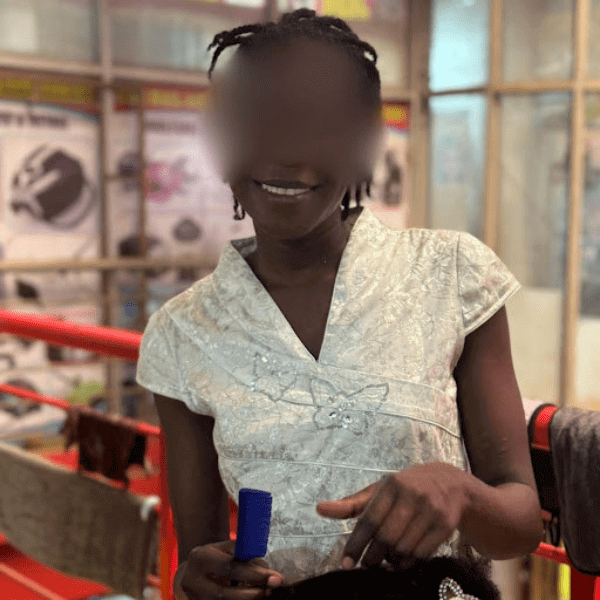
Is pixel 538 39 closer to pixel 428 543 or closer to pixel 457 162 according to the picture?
pixel 457 162

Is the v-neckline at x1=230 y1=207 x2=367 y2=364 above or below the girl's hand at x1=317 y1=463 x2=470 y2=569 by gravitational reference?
above

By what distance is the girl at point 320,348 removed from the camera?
83cm

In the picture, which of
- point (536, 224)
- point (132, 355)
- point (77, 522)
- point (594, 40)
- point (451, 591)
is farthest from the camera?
point (536, 224)

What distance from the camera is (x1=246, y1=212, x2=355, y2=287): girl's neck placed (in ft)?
3.04

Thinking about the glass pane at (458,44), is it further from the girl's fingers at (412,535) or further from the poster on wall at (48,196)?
the girl's fingers at (412,535)

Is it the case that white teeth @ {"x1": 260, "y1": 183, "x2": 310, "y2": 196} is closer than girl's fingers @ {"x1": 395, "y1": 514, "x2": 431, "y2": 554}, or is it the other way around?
girl's fingers @ {"x1": 395, "y1": 514, "x2": 431, "y2": 554}

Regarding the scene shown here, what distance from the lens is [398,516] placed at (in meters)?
0.67

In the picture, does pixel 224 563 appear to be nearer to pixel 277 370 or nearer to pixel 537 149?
pixel 277 370

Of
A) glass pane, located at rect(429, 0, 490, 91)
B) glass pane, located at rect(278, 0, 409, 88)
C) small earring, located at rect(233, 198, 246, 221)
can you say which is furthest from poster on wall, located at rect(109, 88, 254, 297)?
small earring, located at rect(233, 198, 246, 221)

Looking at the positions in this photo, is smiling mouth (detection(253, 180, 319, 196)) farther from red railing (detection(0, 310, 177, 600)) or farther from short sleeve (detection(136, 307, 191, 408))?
red railing (detection(0, 310, 177, 600))

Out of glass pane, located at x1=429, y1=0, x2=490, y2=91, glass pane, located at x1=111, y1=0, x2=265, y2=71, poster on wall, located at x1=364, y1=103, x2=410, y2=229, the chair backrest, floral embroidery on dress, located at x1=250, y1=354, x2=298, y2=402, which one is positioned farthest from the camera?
poster on wall, located at x1=364, y1=103, x2=410, y2=229

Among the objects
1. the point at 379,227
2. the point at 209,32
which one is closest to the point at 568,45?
the point at 209,32

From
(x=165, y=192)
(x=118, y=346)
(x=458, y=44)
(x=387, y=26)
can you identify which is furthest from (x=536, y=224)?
(x=118, y=346)

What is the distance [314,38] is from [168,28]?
4.96 m
